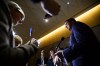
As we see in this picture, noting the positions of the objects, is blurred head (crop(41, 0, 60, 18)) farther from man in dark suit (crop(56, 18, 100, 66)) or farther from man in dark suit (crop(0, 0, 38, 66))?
man in dark suit (crop(56, 18, 100, 66))

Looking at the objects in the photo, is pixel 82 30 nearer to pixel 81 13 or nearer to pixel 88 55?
pixel 88 55

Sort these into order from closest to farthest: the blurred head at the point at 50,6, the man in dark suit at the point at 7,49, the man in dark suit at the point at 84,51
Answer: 1. the man in dark suit at the point at 7,49
2. the blurred head at the point at 50,6
3. the man in dark suit at the point at 84,51

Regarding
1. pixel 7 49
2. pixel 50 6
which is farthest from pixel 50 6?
pixel 7 49

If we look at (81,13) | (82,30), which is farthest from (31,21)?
(82,30)

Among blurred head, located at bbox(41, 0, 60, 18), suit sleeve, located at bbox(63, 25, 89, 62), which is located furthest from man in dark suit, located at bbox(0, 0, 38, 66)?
suit sleeve, located at bbox(63, 25, 89, 62)

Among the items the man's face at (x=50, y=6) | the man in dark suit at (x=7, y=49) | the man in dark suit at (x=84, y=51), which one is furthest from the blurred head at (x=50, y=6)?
the man in dark suit at (x=84, y=51)

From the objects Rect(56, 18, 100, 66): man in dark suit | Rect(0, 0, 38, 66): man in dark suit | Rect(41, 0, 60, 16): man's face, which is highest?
Rect(56, 18, 100, 66): man in dark suit

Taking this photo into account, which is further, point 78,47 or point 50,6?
point 78,47

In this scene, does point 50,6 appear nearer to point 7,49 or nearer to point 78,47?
point 7,49

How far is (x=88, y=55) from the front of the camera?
5.79ft

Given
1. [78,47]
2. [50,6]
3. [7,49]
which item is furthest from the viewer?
[78,47]

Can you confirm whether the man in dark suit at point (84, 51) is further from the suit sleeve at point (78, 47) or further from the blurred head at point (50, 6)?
the blurred head at point (50, 6)

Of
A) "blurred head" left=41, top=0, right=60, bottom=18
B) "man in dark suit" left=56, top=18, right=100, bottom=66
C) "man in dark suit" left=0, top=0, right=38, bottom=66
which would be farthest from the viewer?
"man in dark suit" left=56, top=18, right=100, bottom=66

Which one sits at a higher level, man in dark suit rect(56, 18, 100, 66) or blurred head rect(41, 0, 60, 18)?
man in dark suit rect(56, 18, 100, 66)
